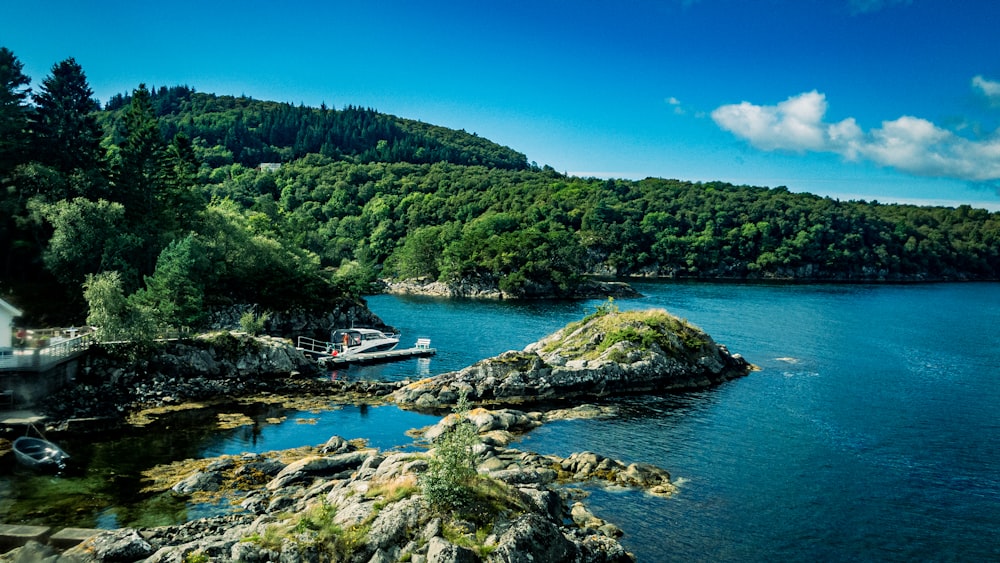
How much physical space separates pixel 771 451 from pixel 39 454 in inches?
1792

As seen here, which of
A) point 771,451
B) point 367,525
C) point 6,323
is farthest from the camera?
point 771,451

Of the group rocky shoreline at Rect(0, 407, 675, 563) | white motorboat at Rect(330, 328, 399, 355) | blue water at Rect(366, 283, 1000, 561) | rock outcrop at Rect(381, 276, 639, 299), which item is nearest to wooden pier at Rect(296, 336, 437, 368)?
white motorboat at Rect(330, 328, 399, 355)

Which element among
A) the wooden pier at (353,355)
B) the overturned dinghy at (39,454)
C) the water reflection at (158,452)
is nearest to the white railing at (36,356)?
the water reflection at (158,452)

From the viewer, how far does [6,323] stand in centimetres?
4416

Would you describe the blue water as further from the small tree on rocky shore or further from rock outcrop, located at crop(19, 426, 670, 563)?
the small tree on rocky shore

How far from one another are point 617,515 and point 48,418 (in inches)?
1472

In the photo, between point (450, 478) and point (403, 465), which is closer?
point (450, 478)

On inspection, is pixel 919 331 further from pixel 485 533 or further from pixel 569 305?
pixel 485 533

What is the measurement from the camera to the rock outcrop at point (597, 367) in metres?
55.2

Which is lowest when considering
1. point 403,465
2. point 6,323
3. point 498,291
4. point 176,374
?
point 403,465

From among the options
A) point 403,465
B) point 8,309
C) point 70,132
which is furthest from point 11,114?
point 403,465

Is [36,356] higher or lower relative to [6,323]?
lower

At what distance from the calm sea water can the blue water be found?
0.44 ft

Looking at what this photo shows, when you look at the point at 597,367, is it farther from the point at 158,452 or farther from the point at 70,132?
the point at 70,132
